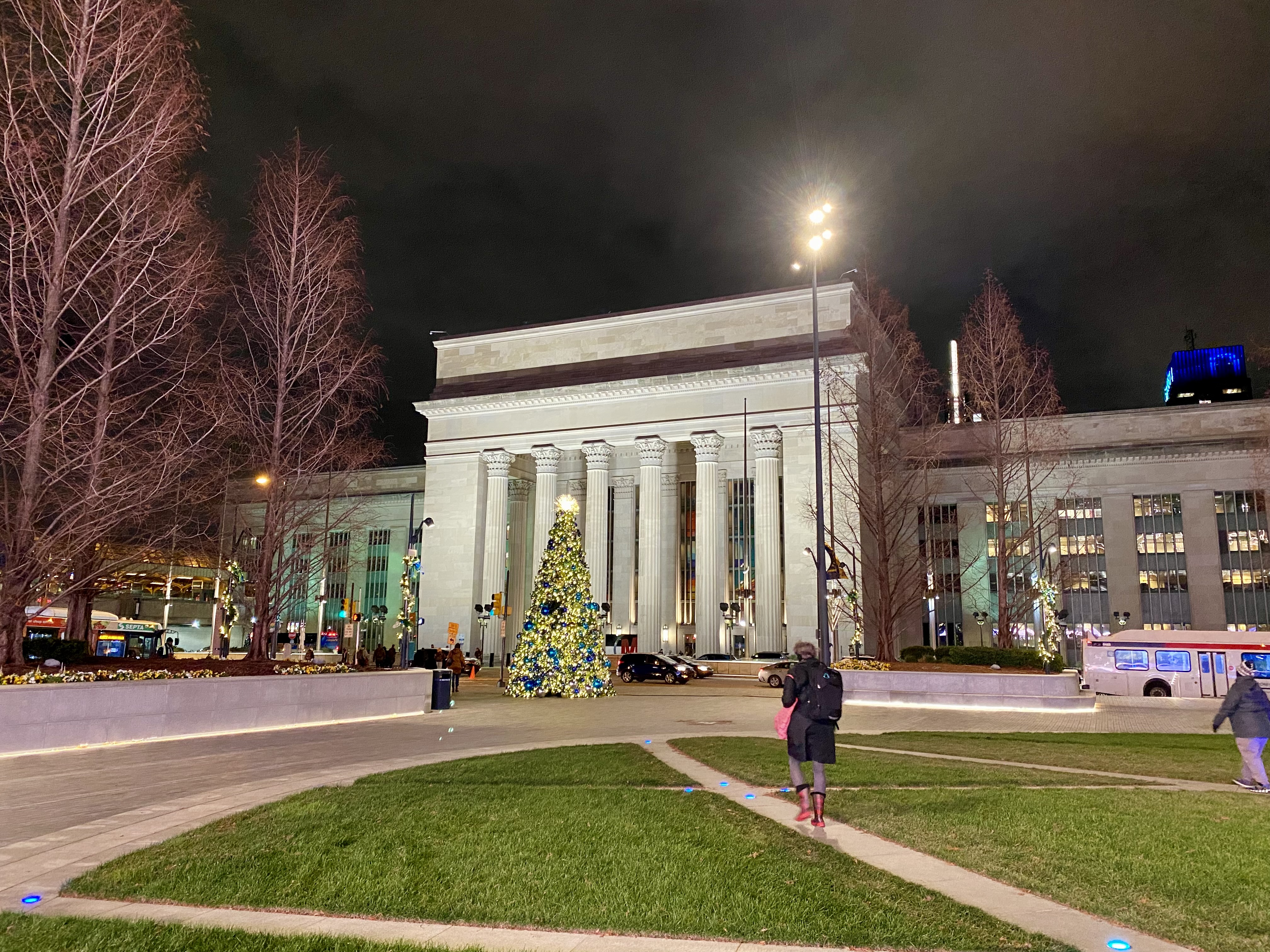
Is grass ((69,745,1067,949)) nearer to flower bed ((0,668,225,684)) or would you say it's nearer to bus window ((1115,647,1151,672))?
flower bed ((0,668,225,684))

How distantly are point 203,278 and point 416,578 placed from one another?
27122 mm

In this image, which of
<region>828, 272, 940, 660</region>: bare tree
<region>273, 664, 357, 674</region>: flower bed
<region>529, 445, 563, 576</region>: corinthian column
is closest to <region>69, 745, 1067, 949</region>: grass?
<region>273, 664, 357, 674</region>: flower bed

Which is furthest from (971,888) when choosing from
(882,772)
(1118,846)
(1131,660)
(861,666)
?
(1131,660)

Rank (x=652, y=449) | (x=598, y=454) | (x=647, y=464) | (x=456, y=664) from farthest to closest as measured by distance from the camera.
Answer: (x=598, y=454) < (x=647, y=464) < (x=652, y=449) < (x=456, y=664)

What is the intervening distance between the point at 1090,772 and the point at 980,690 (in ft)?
53.2

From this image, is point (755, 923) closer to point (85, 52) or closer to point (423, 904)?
point (423, 904)

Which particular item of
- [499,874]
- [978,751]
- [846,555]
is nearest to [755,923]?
[499,874]

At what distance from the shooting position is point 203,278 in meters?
21.0

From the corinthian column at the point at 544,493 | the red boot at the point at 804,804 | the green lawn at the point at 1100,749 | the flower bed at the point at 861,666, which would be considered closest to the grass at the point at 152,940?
the red boot at the point at 804,804

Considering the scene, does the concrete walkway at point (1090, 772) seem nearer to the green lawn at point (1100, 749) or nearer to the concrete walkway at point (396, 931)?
the green lawn at point (1100, 749)

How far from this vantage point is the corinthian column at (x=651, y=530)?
59219mm

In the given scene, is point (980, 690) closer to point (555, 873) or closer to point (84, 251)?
point (555, 873)

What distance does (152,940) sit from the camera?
5.96m

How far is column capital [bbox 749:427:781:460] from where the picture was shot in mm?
56719
